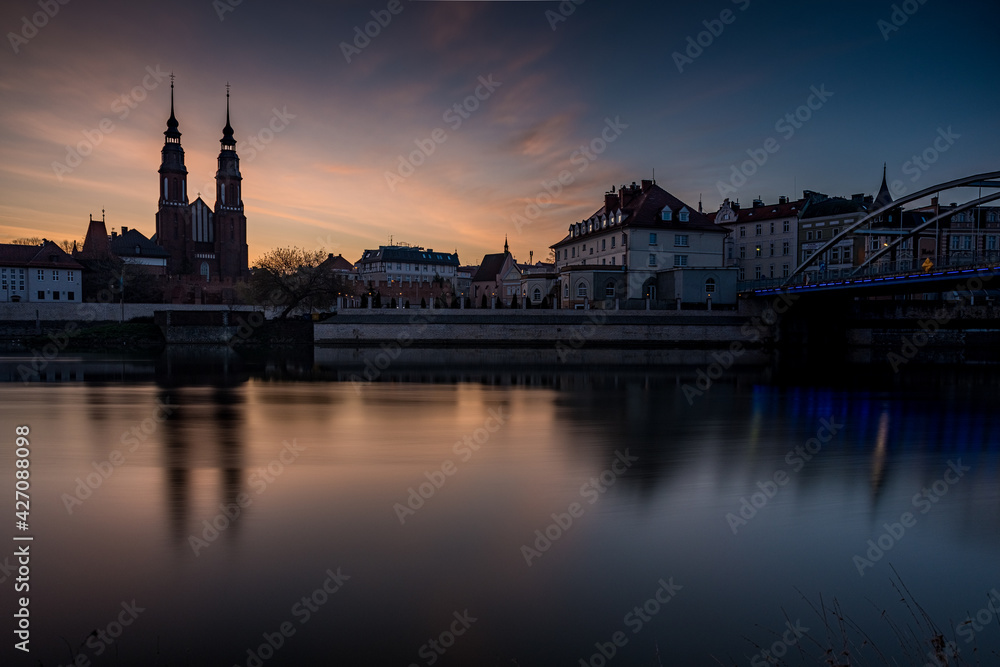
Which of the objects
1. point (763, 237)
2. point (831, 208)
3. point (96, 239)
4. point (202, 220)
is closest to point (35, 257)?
point (96, 239)

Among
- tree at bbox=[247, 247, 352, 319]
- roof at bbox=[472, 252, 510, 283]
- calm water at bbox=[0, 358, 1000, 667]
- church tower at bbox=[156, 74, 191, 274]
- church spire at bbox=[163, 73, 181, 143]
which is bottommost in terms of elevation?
calm water at bbox=[0, 358, 1000, 667]

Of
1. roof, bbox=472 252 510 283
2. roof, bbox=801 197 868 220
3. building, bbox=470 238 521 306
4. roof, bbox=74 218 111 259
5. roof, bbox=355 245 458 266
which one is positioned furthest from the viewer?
roof, bbox=355 245 458 266

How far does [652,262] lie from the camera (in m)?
59.8

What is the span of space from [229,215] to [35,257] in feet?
108

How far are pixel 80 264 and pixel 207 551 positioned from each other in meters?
81.3

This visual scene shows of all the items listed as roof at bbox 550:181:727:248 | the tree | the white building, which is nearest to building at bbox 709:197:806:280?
roof at bbox 550:181:727:248

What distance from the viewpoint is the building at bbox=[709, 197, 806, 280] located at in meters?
69.7

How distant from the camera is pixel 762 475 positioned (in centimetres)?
1184

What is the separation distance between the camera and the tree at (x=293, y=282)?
5712 centimetres

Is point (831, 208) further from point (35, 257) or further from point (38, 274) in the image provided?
point (35, 257)

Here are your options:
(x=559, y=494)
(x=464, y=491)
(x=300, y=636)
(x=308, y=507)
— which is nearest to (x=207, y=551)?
(x=308, y=507)

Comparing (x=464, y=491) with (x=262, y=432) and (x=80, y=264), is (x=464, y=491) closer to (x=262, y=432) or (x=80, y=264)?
(x=262, y=432)

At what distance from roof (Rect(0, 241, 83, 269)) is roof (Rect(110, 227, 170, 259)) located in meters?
21.8

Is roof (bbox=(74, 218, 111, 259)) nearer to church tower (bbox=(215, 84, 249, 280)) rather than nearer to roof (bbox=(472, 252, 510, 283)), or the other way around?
church tower (bbox=(215, 84, 249, 280))
